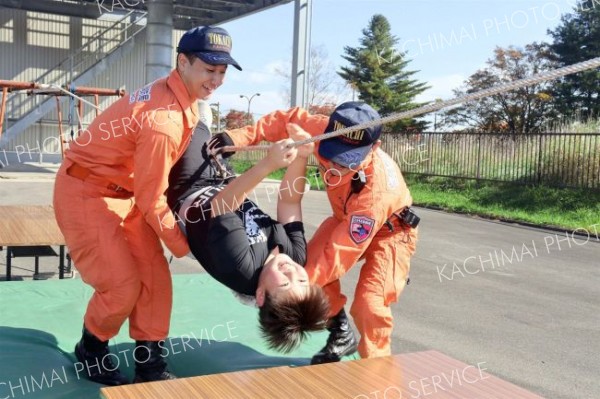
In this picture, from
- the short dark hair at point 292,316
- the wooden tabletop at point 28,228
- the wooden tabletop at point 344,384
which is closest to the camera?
the wooden tabletop at point 344,384

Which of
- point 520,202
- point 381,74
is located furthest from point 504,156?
point 381,74

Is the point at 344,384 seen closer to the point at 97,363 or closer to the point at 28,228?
the point at 97,363

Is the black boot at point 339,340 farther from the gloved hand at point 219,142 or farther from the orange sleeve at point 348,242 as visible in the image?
the gloved hand at point 219,142

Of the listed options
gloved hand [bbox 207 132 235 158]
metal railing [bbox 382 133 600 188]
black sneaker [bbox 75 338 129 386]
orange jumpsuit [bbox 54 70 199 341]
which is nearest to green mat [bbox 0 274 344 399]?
black sneaker [bbox 75 338 129 386]

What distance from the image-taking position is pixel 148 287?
2596 mm

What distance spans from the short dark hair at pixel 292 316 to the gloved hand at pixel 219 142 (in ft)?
2.65

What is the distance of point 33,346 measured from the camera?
287 centimetres

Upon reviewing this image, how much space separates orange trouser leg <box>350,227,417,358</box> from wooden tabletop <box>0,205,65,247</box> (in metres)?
2.16

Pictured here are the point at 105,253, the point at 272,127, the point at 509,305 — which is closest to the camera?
the point at 105,253

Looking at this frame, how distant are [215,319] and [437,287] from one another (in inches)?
97.7

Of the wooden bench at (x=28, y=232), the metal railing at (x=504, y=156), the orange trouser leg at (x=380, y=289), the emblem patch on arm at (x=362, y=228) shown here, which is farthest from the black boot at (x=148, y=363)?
the metal railing at (x=504, y=156)

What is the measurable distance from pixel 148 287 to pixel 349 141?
1009 millimetres

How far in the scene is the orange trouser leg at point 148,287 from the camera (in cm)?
259

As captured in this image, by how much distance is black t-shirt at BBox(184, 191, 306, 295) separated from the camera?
2244 mm
